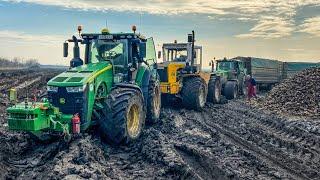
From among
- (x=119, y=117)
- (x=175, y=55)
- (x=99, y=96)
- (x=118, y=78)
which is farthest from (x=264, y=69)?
(x=119, y=117)

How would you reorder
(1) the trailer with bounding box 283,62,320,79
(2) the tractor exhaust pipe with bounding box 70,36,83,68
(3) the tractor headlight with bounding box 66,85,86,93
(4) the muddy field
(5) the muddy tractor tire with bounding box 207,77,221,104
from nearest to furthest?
1. (4) the muddy field
2. (3) the tractor headlight with bounding box 66,85,86,93
3. (2) the tractor exhaust pipe with bounding box 70,36,83,68
4. (5) the muddy tractor tire with bounding box 207,77,221,104
5. (1) the trailer with bounding box 283,62,320,79

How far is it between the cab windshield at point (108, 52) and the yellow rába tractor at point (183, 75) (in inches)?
185

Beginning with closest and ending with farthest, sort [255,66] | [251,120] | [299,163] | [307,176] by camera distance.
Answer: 1. [307,176]
2. [299,163]
3. [251,120]
4. [255,66]

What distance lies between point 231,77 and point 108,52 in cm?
1583

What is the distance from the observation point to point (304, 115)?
17.8 metres

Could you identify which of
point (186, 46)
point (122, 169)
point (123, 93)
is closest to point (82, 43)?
point (123, 93)

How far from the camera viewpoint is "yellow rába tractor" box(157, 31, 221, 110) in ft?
53.8

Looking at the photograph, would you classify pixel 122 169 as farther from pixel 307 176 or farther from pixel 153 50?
pixel 153 50

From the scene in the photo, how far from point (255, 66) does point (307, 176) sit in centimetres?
2357

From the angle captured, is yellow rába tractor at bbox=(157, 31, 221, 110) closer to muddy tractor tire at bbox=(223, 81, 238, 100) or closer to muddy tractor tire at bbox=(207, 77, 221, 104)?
muddy tractor tire at bbox=(207, 77, 221, 104)

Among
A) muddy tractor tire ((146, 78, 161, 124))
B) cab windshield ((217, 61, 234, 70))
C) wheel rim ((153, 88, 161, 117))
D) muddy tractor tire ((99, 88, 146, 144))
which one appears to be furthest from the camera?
cab windshield ((217, 61, 234, 70))

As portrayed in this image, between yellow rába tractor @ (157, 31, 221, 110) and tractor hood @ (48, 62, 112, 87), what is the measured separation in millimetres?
5807

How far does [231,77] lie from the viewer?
2609 cm

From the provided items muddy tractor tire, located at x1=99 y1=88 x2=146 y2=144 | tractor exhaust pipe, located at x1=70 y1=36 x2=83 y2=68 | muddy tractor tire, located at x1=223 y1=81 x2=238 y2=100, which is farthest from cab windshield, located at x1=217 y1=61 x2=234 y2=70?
muddy tractor tire, located at x1=99 y1=88 x2=146 y2=144
